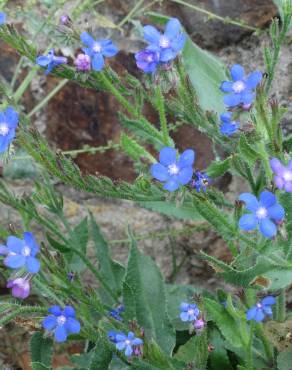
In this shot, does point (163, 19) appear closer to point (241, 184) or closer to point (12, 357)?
point (241, 184)

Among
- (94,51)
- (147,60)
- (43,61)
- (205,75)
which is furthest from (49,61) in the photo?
(205,75)

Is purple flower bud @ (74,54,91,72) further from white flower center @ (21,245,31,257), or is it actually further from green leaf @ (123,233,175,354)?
green leaf @ (123,233,175,354)

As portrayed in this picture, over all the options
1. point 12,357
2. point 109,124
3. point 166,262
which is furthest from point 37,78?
point 12,357

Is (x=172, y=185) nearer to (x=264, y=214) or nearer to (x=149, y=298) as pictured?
(x=264, y=214)

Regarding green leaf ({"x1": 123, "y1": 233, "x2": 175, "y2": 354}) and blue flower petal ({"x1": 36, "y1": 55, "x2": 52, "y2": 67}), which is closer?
blue flower petal ({"x1": 36, "y1": 55, "x2": 52, "y2": 67})

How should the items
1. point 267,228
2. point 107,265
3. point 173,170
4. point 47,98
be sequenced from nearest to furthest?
point 267,228 → point 173,170 → point 107,265 → point 47,98

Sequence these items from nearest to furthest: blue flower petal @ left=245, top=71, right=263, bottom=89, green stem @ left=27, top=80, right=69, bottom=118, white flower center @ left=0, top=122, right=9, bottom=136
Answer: blue flower petal @ left=245, top=71, right=263, bottom=89, white flower center @ left=0, top=122, right=9, bottom=136, green stem @ left=27, top=80, right=69, bottom=118

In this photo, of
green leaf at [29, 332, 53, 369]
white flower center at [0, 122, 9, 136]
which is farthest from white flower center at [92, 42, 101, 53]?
green leaf at [29, 332, 53, 369]

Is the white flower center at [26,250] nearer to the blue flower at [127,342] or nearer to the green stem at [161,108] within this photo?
the blue flower at [127,342]
